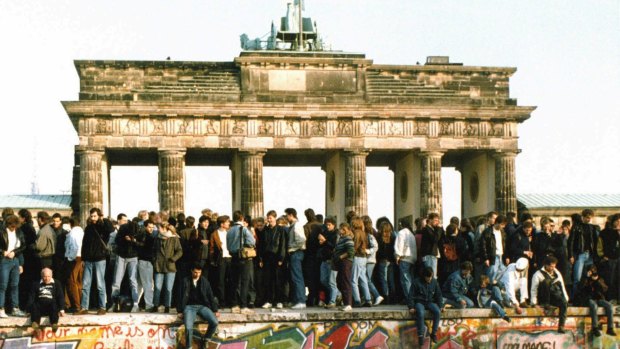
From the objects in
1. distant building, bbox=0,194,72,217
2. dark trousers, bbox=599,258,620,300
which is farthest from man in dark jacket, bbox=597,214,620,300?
distant building, bbox=0,194,72,217

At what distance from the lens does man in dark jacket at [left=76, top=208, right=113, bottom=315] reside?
27.3 meters

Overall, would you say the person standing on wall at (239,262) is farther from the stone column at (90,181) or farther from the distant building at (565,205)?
the distant building at (565,205)

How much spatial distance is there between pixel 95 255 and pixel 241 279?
10.8 ft

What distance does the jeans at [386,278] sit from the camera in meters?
30.0

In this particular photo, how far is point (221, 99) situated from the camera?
56.2 metres

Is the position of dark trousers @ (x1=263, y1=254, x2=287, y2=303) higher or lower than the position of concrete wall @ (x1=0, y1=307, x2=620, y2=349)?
higher

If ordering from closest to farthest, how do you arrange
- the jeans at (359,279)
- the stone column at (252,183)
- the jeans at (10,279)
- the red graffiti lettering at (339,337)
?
the jeans at (10,279), the red graffiti lettering at (339,337), the jeans at (359,279), the stone column at (252,183)

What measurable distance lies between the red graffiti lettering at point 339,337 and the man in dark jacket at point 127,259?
4.38 meters

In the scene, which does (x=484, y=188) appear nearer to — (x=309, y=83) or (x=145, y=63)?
(x=309, y=83)

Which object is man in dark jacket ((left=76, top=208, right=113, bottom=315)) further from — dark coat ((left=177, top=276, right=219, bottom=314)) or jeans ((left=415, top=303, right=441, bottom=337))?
jeans ((left=415, top=303, right=441, bottom=337))

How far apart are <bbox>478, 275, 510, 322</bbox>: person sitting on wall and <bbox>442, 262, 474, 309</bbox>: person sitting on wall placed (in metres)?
0.29

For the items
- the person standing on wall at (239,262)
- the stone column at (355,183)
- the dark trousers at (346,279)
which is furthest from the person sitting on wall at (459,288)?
the stone column at (355,183)

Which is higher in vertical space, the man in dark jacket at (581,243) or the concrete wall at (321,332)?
the man in dark jacket at (581,243)

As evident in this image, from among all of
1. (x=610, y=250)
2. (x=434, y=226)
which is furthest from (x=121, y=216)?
(x=610, y=250)
